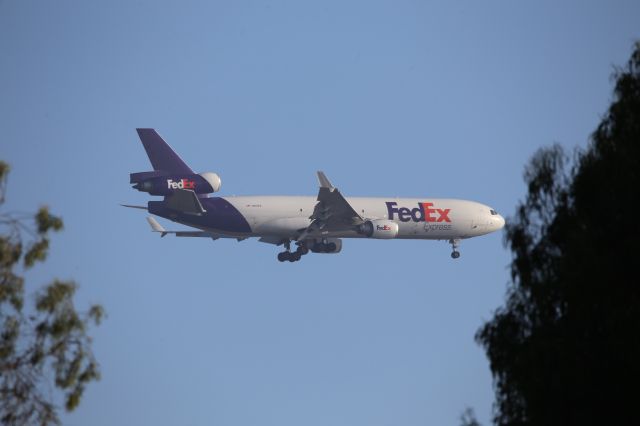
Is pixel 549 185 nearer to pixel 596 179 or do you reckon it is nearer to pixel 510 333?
pixel 596 179

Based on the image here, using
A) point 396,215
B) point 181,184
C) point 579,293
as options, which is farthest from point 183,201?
point 579,293

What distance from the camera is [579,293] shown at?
109 ft

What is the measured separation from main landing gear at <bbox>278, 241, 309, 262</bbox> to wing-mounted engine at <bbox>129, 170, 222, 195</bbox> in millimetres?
6515

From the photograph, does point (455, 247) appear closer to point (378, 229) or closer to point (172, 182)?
point (378, 229)

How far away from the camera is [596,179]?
3494 centimetres

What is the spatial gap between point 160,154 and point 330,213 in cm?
983

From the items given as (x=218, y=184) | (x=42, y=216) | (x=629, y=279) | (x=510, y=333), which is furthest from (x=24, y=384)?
(x=218, y=184)

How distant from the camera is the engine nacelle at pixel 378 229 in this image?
233 feet

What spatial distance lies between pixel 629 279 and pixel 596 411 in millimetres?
3730

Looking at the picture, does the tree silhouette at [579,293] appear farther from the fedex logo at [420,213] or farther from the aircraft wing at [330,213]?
the fedex logo at [420,213]

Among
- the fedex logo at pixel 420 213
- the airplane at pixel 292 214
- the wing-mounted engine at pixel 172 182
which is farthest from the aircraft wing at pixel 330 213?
the wing-mounted engine at pixel 172 182

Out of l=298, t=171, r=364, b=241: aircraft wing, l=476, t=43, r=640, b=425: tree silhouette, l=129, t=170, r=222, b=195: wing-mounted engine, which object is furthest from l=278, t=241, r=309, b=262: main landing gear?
l=476, t=43, r=640, b=425: tree silhouette

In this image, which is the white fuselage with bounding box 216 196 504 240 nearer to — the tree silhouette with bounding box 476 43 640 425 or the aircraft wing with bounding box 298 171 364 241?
the aircraft wing with bounding box 298 171 364 241

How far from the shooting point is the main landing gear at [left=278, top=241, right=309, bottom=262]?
72.9 m
